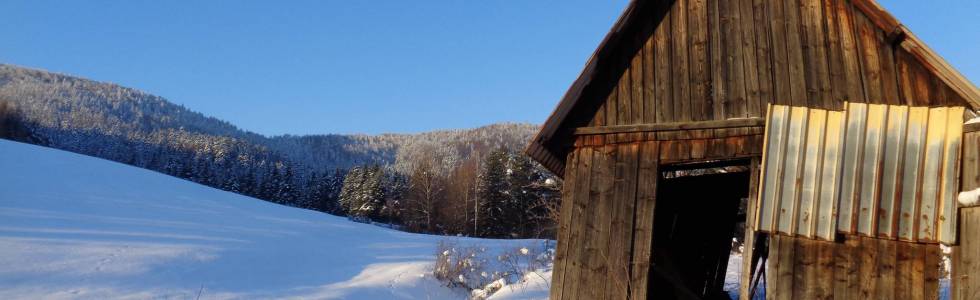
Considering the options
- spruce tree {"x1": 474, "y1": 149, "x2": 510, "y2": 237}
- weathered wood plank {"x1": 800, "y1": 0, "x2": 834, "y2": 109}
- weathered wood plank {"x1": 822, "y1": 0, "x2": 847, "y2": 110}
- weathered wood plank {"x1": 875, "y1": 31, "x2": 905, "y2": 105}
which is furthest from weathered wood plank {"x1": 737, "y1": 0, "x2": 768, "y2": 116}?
spruce tree {"x1": 474, "y1": 149, "x2": 510, "y2": 237}

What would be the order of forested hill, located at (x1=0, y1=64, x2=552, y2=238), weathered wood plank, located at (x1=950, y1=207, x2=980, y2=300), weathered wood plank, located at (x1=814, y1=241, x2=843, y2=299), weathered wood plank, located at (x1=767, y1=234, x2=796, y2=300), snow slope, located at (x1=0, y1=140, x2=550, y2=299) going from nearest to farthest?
1. weathered wood plank, located at (x1=950, y1=207, x2=980, y2=300)
2. weathered wood plank, located at (x1=814, y1=241, x2=843, y2=299)
3. weathered wood plank, located at (x1=767, y1=234, x2=796, y2=300)
4. snow slope, located at (x1=0, y1=140, x2=550, y2=299)
5. forested hill, located at (x1=0, y1=64, x2=552, y2=238)

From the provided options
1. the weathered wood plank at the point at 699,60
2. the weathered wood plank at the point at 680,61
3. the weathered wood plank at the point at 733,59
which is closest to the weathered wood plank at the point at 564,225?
the weathered wood plank at the point at 680,61

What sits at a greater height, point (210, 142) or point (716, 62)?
point (210, 142)

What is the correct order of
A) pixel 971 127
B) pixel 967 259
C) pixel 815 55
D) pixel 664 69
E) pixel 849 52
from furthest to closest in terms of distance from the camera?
pixel 664 69, pixel 815 55, pixel 849 52, pixel 971 127, pixel 967 259

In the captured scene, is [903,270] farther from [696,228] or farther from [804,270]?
[696,228]

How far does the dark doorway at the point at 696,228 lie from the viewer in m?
8.46

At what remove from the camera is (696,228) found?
9.12 meters

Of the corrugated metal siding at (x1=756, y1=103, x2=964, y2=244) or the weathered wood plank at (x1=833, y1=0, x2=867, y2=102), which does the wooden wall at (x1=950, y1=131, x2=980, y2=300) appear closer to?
the corrugated metal siding at (x1=756, y1=103, x2=964, y2=244)

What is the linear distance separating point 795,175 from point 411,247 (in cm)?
2286

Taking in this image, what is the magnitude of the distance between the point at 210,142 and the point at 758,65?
307 ft

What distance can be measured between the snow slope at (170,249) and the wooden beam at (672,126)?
719 centimetres

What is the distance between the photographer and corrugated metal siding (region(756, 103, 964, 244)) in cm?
485

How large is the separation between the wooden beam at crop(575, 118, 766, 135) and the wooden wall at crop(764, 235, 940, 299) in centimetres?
102

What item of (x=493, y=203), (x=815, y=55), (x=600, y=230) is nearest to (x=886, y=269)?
(x=815, y=55)
